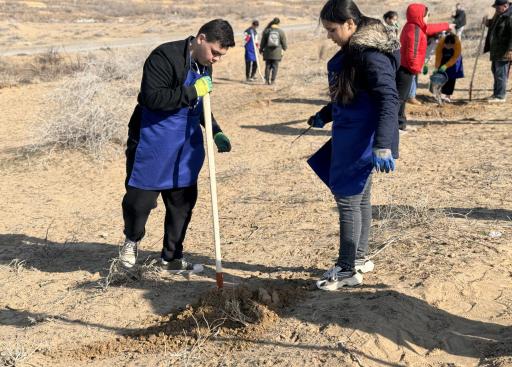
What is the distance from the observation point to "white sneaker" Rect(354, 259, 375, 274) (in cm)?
425

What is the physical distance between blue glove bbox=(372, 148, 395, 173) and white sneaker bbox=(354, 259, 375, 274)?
36.3 inches

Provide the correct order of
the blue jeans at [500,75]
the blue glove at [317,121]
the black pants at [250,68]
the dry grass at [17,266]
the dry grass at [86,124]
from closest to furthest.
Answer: the blue glove at [317,121]
the dry grass at [17,266]
the dry grass at [86,124]
the blue jeans at [500,75]
the black pants at [250,68]

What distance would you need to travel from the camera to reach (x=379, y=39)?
3.43 meters

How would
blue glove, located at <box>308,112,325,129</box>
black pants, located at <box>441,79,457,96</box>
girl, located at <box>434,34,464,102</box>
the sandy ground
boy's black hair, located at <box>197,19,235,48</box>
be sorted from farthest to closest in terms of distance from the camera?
black pants, located at <box>441,79,457,96</box> → girl, located at <box>434,34,464,102</box> → blue glove, located at <box>308,112,325,129</box> → boy's black hair, located at <box>197,19,235,48</box> → the sandy ground

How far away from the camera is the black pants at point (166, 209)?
4.39 meters

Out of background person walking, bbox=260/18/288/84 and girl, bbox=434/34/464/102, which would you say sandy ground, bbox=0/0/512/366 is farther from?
background person walking, bbox=260/18/288/84

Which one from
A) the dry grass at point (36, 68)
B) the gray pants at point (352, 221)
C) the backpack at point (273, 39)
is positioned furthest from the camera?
the dry grass at point (36, 68)

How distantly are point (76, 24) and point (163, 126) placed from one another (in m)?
33.0

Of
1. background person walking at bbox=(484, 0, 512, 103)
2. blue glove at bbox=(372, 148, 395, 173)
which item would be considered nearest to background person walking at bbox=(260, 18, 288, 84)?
background person walking at bbox=(484, 0, 512, 103)

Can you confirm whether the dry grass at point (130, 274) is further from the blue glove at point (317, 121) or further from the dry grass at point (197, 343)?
the blue glove at point (317, 121)

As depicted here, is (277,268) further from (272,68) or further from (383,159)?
(272,68)

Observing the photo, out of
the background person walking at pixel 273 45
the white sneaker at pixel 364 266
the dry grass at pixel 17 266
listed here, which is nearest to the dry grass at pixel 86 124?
the dry grass at pixel 17 266

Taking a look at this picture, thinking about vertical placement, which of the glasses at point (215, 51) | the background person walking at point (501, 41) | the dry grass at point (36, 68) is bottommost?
the dry grass at point (36, 68)

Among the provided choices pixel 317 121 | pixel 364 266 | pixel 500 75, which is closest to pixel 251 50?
pixel 500 75
